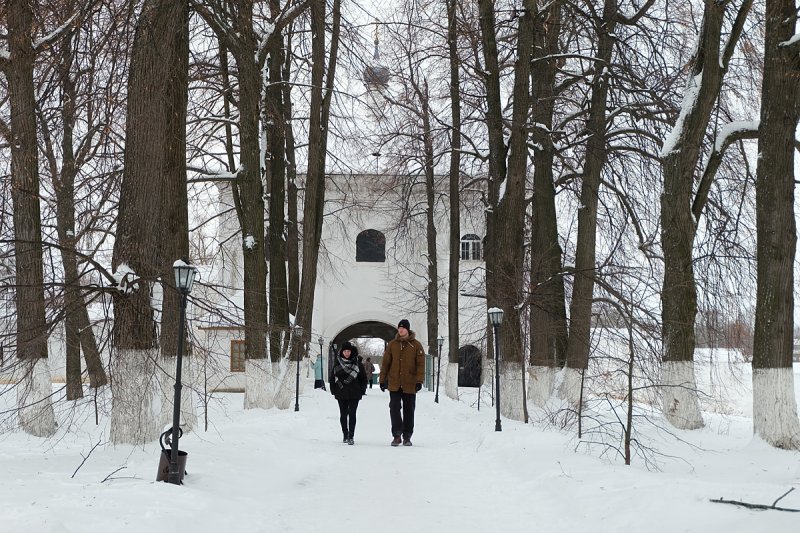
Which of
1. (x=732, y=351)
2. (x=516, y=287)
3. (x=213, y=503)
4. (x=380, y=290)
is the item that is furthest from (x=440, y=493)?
(x=380, y=290)

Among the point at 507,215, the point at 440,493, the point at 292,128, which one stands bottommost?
the point at 440,493

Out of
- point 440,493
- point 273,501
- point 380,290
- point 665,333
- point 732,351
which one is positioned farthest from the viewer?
point 380,290

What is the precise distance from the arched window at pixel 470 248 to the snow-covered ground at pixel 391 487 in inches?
973

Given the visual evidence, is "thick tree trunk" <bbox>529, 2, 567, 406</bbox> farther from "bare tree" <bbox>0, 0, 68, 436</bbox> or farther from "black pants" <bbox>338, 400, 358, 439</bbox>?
"bare tree" <bbox>0, 0, 68, 436</bbox>

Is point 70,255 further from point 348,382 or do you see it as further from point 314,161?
point 314,161

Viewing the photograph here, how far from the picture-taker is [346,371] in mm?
11438

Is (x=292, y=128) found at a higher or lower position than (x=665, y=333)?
higher

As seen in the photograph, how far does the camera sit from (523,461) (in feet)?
28.7

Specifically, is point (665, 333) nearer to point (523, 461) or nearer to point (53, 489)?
point (523, 461)

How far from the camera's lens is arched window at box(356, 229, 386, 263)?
1479 inches

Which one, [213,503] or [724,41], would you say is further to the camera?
[724,41]

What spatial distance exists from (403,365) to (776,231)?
5.34 metres

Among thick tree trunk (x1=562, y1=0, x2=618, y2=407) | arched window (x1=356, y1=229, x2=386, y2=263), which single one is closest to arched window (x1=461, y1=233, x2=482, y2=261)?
arched window (x1=356, y1=229, x2=386, y2=263)

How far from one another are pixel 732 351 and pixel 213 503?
1436cm
